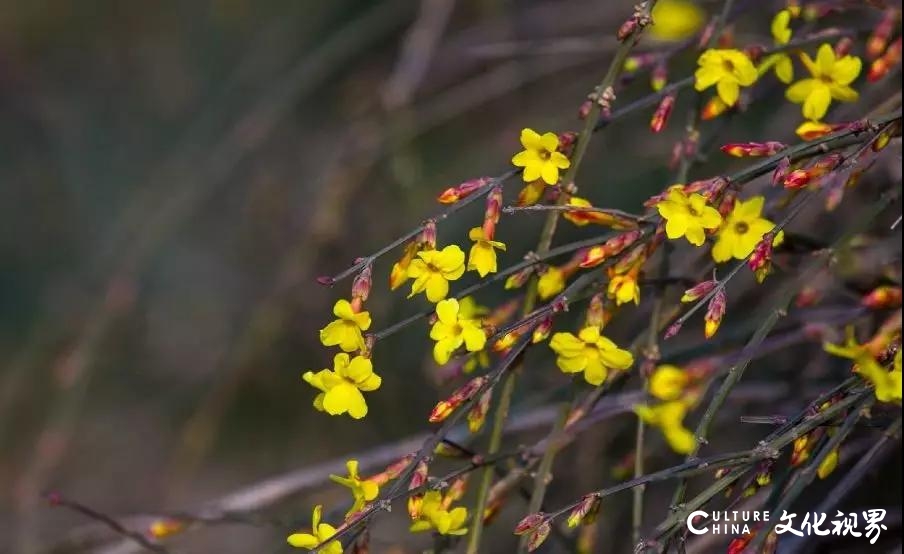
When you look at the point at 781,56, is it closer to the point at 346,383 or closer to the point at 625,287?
the point at 625,287

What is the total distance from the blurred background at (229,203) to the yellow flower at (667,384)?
521mm

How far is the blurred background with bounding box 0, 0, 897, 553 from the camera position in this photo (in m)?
1.94

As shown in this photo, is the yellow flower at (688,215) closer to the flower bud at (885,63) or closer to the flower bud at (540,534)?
the flower bud at (540,534)

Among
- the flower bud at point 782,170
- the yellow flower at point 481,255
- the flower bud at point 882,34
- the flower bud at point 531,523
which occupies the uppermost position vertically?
the flower bud at point 882,34

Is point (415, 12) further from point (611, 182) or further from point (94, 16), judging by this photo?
point (94, 16)

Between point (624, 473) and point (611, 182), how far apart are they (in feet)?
3.45

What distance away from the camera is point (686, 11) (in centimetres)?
165

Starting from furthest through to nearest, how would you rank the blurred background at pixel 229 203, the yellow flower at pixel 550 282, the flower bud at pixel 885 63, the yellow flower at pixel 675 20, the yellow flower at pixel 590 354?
the blurred background at pixel 229 203 < the yellow flower at pixel 675 20 < the flower bud at pixel 885 63 < the yellow flower at pixel 550 282 < the yellow flower at pixel 590 354

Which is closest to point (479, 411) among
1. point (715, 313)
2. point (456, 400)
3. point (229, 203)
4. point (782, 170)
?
point (456, 400)

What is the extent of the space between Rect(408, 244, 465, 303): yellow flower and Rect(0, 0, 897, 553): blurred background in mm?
673

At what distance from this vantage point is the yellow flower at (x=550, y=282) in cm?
103

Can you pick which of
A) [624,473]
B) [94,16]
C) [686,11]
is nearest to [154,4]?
[94,16]

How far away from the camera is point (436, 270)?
932 mm

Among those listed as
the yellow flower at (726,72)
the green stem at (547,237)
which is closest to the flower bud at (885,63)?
the yellow flower at (726,72)
